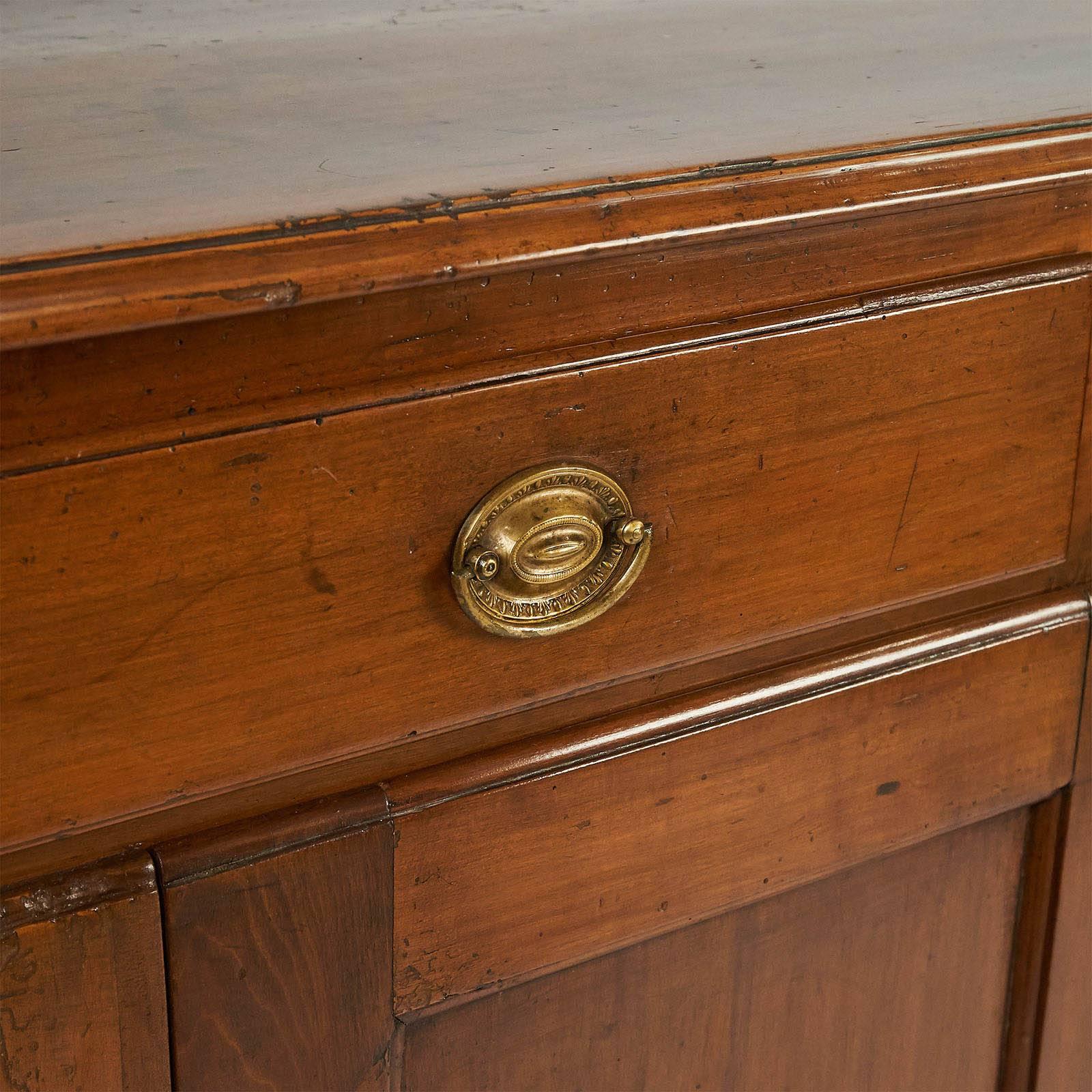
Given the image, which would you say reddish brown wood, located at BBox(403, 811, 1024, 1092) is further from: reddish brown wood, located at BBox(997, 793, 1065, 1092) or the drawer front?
the drawer front

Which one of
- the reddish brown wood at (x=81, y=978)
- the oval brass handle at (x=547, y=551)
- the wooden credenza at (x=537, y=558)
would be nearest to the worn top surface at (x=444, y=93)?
the wooden credenza at (x=537, y=558)

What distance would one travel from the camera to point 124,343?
40 cm

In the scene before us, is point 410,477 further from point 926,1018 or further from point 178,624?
point 926,1018

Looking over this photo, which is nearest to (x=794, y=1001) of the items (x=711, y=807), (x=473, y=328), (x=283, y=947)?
(x=711, y=807)

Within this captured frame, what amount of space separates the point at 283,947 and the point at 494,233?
276 mm

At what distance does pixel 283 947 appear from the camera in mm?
502

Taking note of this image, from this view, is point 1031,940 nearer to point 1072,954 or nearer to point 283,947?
point 1072,954

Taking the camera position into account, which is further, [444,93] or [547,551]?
[444,93]

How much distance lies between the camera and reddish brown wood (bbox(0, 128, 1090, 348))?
37 centimetres

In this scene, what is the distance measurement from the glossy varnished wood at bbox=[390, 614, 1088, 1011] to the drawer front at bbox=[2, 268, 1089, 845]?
4 centimetres

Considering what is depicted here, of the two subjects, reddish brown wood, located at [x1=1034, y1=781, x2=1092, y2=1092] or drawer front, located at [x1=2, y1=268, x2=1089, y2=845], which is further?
reddish brown wood, located at [x1=1034, y1=781, x2=1092, y2=1092]

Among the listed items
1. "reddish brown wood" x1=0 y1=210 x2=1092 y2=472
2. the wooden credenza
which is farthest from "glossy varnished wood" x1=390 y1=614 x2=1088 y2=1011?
"reddish brown wood" x1=0 y1=210 x2=1092 y2=472

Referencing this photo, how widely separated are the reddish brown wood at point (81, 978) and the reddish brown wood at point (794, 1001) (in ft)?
0.41

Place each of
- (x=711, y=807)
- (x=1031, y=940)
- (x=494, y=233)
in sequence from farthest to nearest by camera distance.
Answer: (x=1031, y=940), (x=711, y=807), (x=494, y=233)
